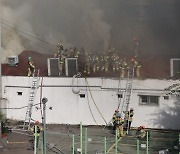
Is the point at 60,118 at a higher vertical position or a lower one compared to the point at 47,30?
lower

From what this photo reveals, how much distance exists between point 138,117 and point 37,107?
13.2ft

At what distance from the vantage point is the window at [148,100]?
48.4ft

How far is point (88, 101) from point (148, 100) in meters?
2.31

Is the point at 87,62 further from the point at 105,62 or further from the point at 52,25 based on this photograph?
the point at 52,25

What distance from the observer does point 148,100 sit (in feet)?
48.6

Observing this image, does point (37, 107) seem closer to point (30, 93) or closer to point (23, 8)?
point (30, 93)

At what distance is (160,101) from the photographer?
14.6 meters

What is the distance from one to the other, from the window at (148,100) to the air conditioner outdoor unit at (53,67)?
141 inches

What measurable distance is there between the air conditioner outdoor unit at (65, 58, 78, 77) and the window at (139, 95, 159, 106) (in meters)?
2.93

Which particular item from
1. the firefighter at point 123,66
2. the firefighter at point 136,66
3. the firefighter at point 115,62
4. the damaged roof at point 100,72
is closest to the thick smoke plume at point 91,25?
the damaged roof at point 100,72

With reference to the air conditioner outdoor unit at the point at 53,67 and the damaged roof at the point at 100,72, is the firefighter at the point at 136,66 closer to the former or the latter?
the damaged roof at the point at 100,72

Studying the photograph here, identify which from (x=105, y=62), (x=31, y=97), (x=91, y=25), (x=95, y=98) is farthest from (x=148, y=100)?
(x=91, y=25)

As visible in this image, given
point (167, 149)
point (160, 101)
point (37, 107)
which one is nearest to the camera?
point (167, 149)

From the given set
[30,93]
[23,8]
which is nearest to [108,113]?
[30,93]
